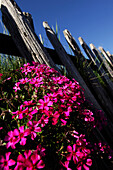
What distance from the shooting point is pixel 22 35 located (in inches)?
72.4

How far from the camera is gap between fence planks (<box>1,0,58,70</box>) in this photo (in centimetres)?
183

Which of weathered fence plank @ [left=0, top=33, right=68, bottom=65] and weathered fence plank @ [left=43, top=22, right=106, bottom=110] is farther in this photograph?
weathered fence plank @ [left=43, top=22, right=106, bottom=110]

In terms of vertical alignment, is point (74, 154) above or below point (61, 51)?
below

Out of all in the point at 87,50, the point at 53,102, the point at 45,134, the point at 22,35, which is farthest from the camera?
the point at 87,50

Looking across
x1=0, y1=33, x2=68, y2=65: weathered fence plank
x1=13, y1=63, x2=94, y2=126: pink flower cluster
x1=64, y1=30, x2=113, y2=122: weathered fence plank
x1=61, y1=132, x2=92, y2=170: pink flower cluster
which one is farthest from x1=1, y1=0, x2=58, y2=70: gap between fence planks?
x1=61, y1=132, x2=92, y2=170: pink flower cluster

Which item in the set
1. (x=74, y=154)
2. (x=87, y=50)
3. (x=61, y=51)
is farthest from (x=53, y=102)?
(x=87, y=50)

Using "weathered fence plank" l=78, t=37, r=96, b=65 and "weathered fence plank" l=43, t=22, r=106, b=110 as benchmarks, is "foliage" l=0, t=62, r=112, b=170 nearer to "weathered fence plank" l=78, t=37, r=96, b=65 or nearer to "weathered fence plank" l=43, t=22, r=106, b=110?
"weathered fence plank" l=43, t=22, r=106, b=110

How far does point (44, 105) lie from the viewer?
1.04 meters

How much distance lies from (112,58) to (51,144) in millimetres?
3947

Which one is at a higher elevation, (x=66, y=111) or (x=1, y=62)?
(x=1, y=62)

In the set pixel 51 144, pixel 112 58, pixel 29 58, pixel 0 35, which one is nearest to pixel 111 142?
pixel 51 144

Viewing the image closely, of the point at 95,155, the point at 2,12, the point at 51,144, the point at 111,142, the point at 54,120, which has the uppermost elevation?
the point at 2,12

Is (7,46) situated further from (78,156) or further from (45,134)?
(78,156)

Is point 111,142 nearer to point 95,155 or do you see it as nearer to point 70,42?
point 95,155
